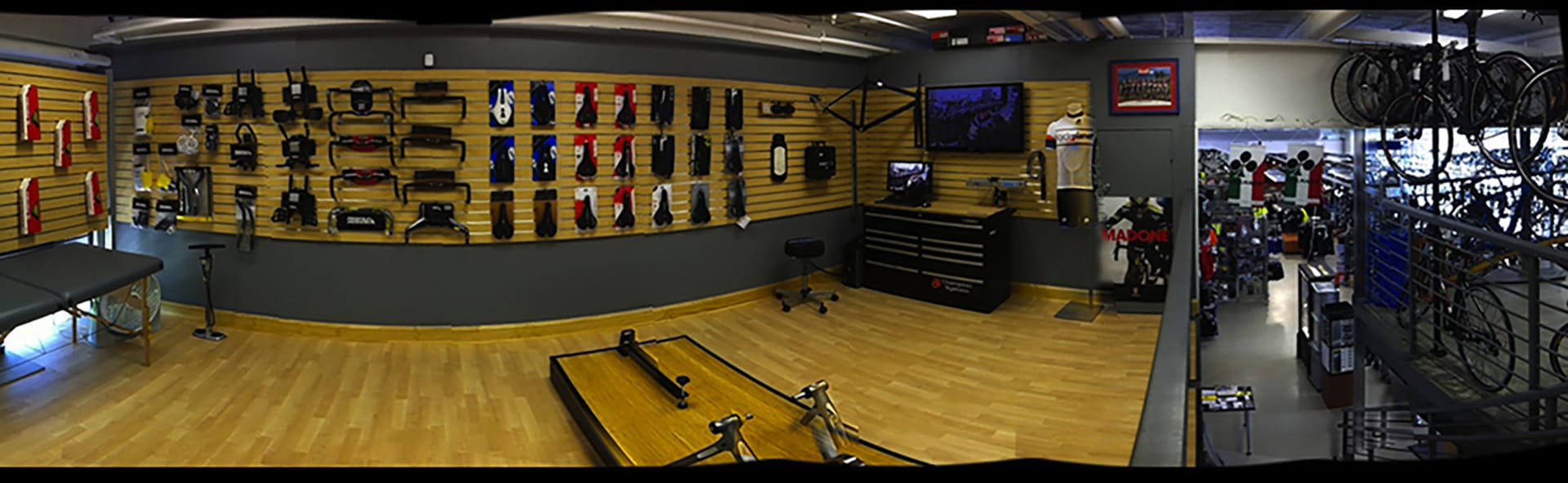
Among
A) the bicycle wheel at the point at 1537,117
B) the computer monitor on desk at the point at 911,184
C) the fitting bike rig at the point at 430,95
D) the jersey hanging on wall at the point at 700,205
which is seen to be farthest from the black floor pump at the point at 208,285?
the bicycle wheel at the point at 1537,117

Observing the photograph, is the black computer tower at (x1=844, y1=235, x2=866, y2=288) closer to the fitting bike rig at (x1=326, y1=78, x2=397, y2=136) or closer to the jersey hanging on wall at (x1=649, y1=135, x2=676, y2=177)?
the jersey hanging on wall at (x1=649, y1=135, x2=676, y2=177)

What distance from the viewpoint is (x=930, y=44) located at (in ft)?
16.2

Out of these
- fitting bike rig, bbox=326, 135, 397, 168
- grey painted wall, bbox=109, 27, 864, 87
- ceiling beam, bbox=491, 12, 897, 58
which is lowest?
fitting bike rig, bbox=326, 135, 397, 168

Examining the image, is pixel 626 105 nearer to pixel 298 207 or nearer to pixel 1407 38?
pixel 298 207

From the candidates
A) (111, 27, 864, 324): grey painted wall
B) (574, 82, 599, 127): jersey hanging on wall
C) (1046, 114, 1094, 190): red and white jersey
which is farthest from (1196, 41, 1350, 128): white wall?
(574, 82, 599, 127): jersey hanging on wall

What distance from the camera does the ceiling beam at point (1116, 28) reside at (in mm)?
3989

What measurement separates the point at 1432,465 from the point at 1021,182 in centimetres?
399

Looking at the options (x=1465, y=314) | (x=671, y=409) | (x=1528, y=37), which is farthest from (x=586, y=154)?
(x=1528, y=37)

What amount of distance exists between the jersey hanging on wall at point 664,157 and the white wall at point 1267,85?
11.5 ft

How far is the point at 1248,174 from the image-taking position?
18.1 feet

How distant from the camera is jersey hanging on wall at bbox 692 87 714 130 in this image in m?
3.43

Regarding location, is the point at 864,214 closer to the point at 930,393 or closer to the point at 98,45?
the point at 930,393

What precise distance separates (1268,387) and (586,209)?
530 cm

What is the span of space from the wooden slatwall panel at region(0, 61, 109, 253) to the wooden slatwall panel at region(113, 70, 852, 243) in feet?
0.41
